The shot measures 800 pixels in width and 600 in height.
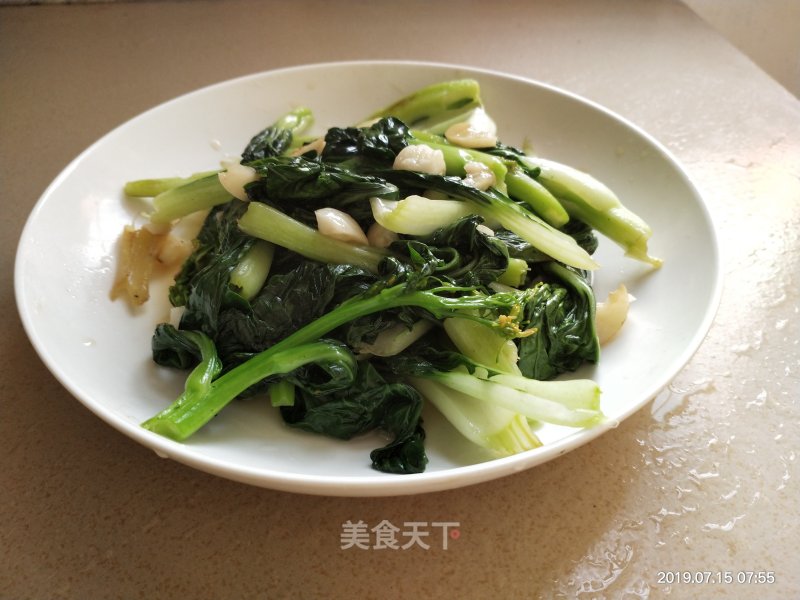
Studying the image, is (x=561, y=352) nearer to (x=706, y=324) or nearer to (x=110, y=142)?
(x=706, y=324)

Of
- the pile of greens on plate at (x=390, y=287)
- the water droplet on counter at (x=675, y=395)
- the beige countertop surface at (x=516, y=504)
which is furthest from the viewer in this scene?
the water droplet on counter at (x=675, y=395)

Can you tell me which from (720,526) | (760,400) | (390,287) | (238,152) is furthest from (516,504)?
(238,152)

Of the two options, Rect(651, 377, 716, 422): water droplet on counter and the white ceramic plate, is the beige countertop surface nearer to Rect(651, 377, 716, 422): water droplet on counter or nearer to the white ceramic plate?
Rect(651, 377, 716, 422): water droplet on counter

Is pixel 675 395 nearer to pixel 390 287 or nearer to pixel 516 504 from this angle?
pixel 516 504

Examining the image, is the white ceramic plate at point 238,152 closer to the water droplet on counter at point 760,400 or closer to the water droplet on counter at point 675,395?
the water droplet on counter at point 675,395

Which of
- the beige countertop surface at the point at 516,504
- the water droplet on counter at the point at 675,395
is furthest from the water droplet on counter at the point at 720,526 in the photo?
the water droplet on counter at the point at 675,395

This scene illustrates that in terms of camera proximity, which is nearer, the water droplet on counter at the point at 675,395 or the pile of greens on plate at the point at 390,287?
the pile of greens on plate at the point at 390,287

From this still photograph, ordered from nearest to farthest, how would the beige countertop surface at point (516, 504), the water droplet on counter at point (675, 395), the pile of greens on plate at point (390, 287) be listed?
the beige countertop surface at point (516, 504) < the pile of greens on plate at point (390, 287) < the water droplet on counter at point (675, 395)
